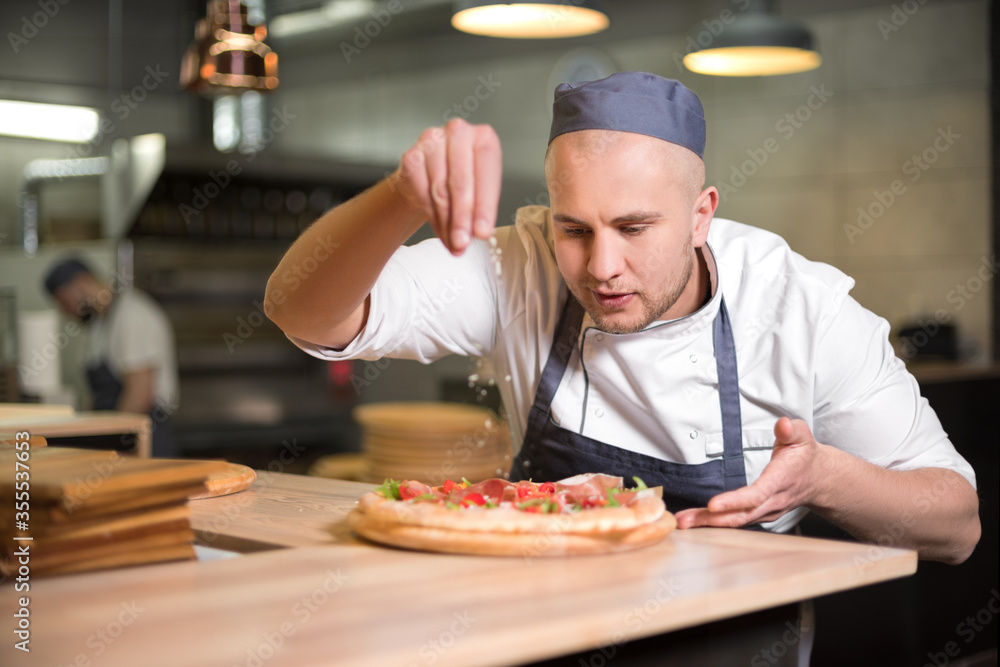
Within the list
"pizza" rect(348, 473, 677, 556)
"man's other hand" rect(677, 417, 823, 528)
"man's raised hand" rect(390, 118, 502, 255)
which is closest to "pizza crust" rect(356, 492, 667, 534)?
"pizza" rect(348, 473, 677, 556)

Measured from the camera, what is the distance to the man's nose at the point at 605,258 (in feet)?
4.97

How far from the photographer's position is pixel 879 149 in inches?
193

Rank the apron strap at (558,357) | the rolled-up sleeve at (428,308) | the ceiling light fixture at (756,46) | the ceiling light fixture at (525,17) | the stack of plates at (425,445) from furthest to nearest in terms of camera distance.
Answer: the ceiling light fixture at (756,46) → the stack of plates at (425,445) → the ceiling light fixture at (525,17) → the apron strap at (558,357) → the rolled-up sleeve at (428,308)

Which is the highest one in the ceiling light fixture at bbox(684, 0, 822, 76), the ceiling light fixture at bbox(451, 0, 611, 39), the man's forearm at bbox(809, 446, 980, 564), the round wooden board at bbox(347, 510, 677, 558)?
the ceiling light fixture at bbox(684, 0, 822, 76)

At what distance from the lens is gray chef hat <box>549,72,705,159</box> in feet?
5.31

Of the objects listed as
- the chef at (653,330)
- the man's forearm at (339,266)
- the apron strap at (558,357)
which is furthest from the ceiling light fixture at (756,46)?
the man's forearm at (339,266)

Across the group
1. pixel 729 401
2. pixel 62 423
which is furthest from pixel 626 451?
pixel 62 423

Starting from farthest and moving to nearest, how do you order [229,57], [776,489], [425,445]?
1. [425,445]
2. [229,57]
3. [776,489]

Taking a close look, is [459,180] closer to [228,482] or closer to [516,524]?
[516,524]

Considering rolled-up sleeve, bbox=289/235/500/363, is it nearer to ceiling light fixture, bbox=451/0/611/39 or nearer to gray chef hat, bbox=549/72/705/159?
gray chef hat, bbox=549/72/705/159

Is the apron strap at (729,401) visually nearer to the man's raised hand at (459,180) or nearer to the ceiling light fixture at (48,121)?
the man's raised hand at (459,180)

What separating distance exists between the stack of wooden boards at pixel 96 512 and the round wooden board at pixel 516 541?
0.75 ft

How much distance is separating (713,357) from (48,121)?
4255 mm

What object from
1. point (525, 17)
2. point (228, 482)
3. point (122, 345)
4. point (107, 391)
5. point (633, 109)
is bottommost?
point (107, 391)
